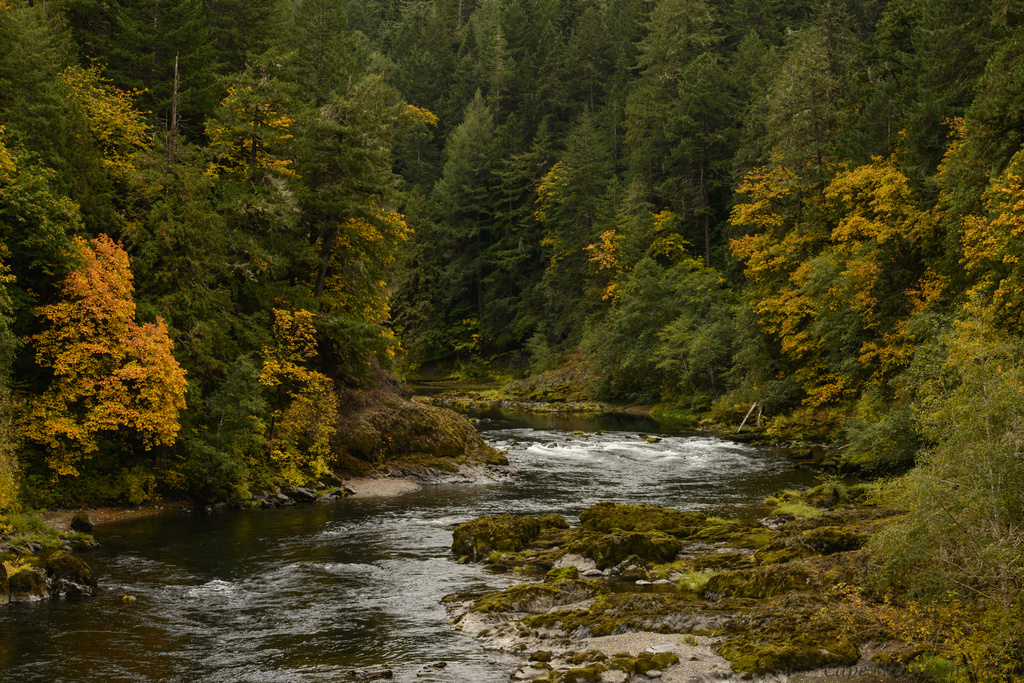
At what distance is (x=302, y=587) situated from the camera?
61.5 feet

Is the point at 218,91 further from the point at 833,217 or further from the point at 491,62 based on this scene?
the point at 491,62

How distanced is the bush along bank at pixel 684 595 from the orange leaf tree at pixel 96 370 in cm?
1151

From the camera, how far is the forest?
2353 cm

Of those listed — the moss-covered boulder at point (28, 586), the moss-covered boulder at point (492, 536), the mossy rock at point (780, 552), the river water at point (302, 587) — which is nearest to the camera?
the river water at point (302, 587)

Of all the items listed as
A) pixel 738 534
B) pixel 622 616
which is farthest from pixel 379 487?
pixel 622 616

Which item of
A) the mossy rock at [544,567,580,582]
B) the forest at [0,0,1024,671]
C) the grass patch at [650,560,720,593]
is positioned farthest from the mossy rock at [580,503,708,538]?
the forest at [0,0,1024,671]

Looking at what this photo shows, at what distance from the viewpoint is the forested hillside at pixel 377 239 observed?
81.4 feet

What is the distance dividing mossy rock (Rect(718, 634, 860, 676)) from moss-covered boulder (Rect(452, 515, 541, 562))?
9.25 metres

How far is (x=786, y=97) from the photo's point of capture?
55062 millimetres

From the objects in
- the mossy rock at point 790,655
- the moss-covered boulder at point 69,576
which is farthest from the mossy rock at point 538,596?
the moss-covered boulder at point 69,576

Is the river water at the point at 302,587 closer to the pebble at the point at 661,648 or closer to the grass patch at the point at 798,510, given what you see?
the grass patch at the point at 798,510

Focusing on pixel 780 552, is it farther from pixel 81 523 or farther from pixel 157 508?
pixel 157 508

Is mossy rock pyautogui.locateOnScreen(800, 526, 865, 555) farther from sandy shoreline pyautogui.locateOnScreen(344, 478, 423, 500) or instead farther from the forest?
sandy shoreline pyautogui.locateOnScreen(344, 478, 423, 500)

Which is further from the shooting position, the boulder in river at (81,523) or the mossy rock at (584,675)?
the boulder in river at (81,523)
